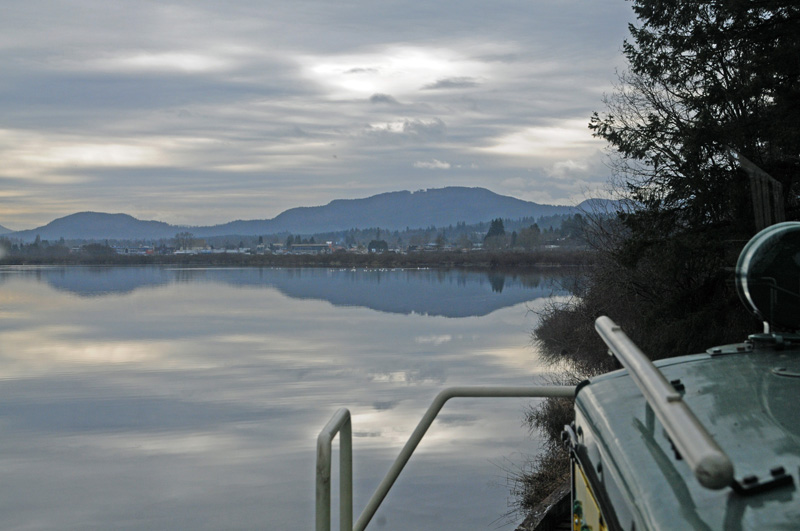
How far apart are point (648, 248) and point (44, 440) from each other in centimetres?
1521

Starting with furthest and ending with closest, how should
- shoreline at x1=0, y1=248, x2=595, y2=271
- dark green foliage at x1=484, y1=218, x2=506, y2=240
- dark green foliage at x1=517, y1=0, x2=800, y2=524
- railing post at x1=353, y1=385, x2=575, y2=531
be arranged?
dark green foliage at x1=484, y1=218, x2=506, y2=240
shoreline at x1=0, y1=248, x2=595, y2=271
dark green foliage at x1=517, y1=0, x2=800, y2=524
railing post at x1=353, y1=385, x2=575, y2=531

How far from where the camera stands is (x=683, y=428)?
116 cm

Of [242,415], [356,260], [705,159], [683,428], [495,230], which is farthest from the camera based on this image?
[495,230]

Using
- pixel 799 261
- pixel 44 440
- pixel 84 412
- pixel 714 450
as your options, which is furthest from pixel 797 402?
pixel 84 412

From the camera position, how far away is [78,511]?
14.5 metres

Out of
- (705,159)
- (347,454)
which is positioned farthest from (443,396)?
(705,159)

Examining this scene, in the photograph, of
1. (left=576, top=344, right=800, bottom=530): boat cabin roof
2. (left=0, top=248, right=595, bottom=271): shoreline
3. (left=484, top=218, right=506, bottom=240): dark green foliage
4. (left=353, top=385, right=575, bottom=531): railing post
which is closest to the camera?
(left=576, top=344, right=800, bottom=530): boat cabin roof

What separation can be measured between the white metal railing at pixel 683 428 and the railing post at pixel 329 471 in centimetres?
117

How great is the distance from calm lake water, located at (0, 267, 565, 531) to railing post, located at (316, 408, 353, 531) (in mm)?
9347

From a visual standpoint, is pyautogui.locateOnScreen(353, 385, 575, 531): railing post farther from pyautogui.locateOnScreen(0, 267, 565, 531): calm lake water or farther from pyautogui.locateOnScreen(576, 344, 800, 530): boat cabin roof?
pyautogui.locateOnScreen(0, 267, 565, 531): calm lake water

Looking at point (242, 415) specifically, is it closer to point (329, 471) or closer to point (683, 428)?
point (329, 471)

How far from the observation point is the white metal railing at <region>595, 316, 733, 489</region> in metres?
1.04

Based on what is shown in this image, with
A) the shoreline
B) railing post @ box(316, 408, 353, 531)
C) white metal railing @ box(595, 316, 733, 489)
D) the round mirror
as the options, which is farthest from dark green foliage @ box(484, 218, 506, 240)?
white metal railing @ box(595, 316, 733, 489)

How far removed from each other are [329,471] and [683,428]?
150 centimetres
